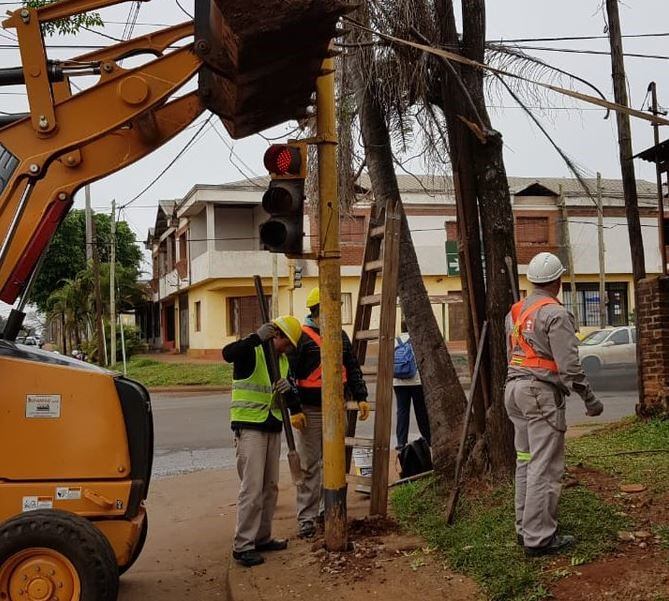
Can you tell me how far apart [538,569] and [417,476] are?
285 centimetres

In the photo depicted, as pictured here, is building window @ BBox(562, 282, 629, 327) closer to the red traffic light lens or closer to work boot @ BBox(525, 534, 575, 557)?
the red traffic light lens

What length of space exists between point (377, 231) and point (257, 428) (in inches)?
85.3

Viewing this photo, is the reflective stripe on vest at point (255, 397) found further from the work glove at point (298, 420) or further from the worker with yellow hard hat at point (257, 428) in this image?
the work glove at point (298, 420)

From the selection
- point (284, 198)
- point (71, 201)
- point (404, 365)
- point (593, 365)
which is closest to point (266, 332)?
point (284, 198)

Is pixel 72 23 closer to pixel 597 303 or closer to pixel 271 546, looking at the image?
pixel 271 546

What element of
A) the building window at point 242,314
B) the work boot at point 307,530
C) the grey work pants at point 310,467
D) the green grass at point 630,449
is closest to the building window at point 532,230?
the building window at point 242,314

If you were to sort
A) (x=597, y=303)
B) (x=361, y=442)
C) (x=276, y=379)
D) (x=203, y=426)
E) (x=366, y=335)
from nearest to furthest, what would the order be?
1. (x=276, y=379)
2. (x=361, y=442)
3. (x=366, y=335)
4. (x=203, y=426)
5. (x=597, y=303)

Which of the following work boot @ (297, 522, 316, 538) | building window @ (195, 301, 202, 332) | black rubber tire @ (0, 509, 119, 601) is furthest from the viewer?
building window @ (195, 301, 202, 332)

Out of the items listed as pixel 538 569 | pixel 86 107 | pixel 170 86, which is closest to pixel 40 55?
pixel 86 107

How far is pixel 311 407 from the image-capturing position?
658cm

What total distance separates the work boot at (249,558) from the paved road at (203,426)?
15.6 ft

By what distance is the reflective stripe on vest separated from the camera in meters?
5.87

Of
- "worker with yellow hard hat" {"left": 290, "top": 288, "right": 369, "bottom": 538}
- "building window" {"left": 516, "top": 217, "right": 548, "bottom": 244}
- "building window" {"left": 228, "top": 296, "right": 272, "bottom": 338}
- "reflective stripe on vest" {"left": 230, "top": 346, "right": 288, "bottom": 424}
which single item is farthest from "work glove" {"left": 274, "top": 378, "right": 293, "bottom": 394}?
"building window" {"left": 516, "top": 217, "right": 548, "bottom": 244}

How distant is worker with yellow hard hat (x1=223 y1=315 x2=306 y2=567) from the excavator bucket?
158 centimetres
